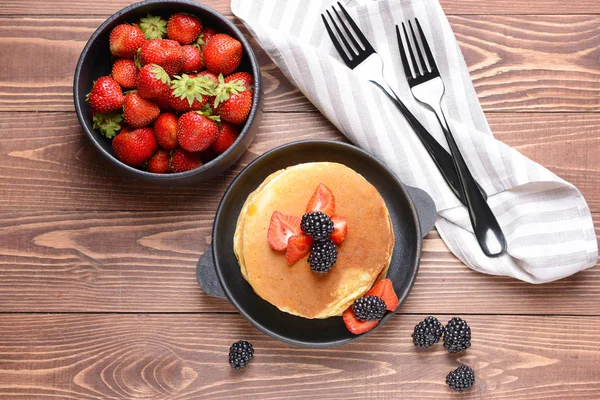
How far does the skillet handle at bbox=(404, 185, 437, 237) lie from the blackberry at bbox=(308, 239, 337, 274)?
0.26m

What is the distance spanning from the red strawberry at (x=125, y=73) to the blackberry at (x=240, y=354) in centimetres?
64

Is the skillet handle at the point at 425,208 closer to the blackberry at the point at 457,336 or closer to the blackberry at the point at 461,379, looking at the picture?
the blackberry at the point at 457,336

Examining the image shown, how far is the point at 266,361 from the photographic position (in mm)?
1475

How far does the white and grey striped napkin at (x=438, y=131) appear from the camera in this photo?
1401 mm

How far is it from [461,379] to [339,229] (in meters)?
0.47

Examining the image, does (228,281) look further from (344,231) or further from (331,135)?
(331,135)

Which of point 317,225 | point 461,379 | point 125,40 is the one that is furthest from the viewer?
point 461,379

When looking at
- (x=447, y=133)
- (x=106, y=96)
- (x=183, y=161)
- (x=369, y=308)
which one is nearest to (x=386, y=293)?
(x=369, y=308)

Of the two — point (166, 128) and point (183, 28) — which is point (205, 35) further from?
point (166, 128)

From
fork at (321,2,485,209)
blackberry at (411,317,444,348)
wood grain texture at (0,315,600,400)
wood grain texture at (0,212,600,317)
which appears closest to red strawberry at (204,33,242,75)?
fork at (321,2,485,209)

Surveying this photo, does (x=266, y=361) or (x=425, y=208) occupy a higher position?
(x=425, y=208)

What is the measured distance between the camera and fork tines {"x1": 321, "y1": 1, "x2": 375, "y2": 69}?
4.72 ft

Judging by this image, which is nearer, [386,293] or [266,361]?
[386,293]

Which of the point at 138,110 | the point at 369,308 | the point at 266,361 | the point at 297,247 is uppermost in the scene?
the point at 138,110
